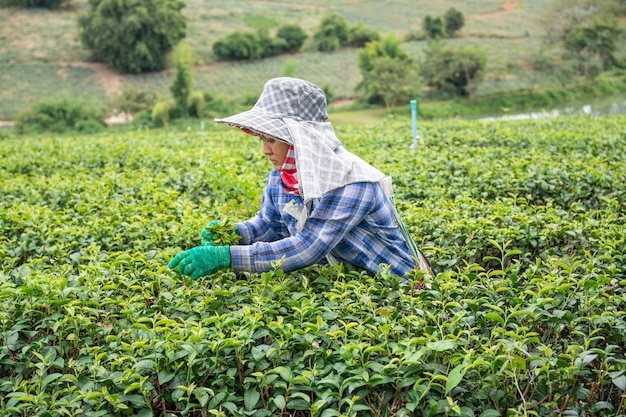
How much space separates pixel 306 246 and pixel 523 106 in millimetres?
27423

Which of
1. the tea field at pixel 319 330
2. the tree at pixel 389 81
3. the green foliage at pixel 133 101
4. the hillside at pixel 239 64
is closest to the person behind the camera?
the tea field at pixel 319 330

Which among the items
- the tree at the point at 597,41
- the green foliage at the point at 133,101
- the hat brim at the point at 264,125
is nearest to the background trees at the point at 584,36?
the tree at the point at 597,41

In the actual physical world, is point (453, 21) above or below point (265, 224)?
below

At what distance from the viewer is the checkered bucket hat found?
243 cm

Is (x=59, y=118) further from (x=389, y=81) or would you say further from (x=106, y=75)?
(x=389, y=81)

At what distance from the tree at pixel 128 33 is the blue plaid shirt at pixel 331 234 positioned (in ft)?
103

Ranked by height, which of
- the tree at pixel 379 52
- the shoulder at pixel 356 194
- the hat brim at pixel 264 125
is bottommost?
the tree at pixel 379 52

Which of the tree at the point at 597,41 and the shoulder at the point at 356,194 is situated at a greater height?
the shoulder at the point at 356,194

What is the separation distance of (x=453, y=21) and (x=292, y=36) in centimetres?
931

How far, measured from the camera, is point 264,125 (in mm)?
2420

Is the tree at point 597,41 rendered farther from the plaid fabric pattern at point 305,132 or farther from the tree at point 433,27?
the plaid fabric pattern at point 305,132

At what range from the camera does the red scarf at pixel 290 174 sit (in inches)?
101

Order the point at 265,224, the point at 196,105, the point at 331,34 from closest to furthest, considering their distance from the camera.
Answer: the point at 265,224
the point at 196,105
the point at 331,34

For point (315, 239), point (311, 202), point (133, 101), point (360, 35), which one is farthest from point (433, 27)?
point (315, 239)
